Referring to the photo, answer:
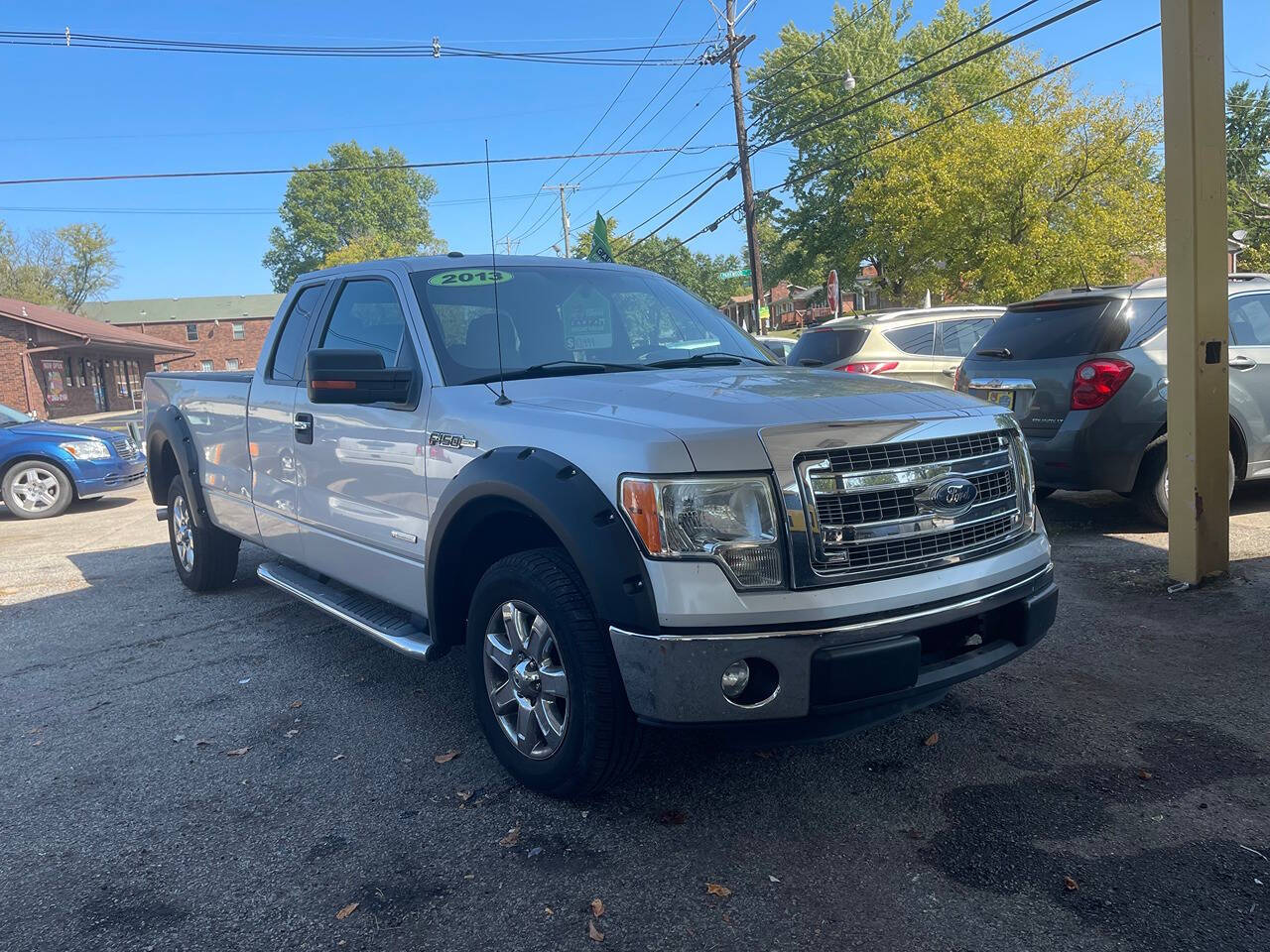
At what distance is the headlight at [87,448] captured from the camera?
36.9ft

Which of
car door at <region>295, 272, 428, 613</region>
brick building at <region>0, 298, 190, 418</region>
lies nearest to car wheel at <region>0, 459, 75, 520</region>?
car door at <region>295, 272, 428, 613</region>

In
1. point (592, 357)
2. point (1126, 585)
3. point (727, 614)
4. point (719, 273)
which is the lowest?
point (1126, 585)

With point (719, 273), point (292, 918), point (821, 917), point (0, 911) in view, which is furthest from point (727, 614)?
point (719, 273)

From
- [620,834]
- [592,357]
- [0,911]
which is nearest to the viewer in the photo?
[0,911]

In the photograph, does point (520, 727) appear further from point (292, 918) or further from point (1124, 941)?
point (1124, 941)

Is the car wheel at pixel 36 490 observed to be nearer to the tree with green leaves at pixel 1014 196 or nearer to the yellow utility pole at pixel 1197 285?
the yellow utility pole at pixel 1197 285

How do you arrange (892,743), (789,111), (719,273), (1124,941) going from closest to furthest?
1. (1124,941)
2. (892,743)
3. (789,111)
4. (719,273)

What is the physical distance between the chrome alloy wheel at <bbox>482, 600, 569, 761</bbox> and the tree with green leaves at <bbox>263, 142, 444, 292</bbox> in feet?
269

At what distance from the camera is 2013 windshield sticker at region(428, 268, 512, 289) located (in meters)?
4.16

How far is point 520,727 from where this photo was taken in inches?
129

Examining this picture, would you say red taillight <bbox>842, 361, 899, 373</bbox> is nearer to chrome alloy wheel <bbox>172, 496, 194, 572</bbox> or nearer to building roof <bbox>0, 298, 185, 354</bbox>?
chrome alloy wheel <bbox>172, 496, 194, 572</bbox>

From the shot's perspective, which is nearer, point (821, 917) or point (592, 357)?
point (821, 917)

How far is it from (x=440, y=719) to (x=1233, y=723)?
10.4 ft

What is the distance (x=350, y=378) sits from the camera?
359 centimetres
